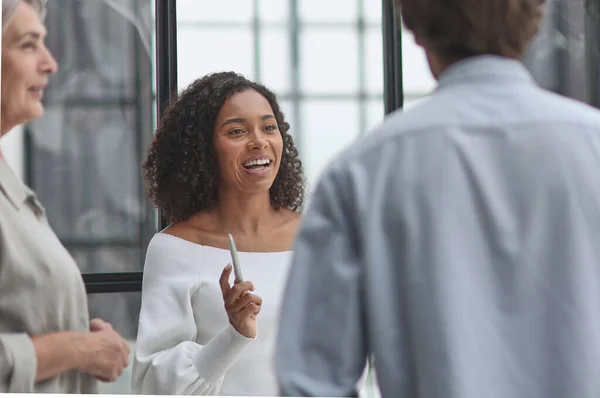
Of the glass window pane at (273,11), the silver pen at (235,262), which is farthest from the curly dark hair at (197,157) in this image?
the glass window pane at (273,11)

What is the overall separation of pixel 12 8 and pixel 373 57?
1.19 metres

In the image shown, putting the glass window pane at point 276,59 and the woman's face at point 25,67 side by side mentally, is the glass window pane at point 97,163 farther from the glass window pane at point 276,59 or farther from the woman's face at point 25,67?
the glass window pane at point 276,59

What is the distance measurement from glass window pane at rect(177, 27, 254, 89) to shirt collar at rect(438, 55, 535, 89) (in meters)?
1.79

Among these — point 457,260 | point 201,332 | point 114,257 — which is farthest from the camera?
point 114,257

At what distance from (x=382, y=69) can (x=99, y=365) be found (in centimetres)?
134

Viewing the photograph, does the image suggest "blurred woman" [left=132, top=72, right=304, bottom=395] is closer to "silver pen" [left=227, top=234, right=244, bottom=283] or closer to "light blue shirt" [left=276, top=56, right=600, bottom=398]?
"silver pen" [left=227, top=234, right=244, bottom=283]

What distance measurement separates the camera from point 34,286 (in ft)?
8.38

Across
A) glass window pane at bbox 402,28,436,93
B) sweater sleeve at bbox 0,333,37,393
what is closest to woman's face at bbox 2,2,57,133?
sweater sleeve at bbox 0,333,37,393

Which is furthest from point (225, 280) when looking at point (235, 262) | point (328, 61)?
point (328, 61)

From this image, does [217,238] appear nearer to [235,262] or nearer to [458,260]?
[235,262]

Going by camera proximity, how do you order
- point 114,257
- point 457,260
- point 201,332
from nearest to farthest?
point 457,260, point 201,332, point 114,257

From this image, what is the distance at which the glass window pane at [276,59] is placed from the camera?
2924mm

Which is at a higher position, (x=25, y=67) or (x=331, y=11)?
(x=331, y=11)

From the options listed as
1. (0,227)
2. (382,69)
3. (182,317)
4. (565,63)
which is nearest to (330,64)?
(382,69)
